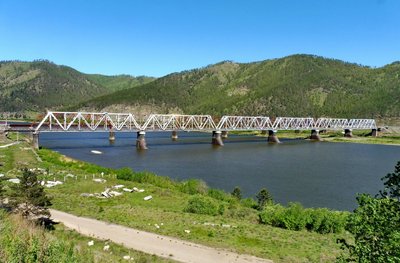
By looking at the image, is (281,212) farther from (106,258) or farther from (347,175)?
(347,175)

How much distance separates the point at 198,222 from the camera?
3209 centimetres

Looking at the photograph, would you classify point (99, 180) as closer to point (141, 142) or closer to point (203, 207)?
point (203, 207)

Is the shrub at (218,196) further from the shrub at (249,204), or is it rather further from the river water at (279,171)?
the river water at (279,171)

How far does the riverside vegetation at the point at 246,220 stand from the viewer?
13938 millimetres

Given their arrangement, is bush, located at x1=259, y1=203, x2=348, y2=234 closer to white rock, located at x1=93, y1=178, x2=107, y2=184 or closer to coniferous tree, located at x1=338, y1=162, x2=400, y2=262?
coniferous tree, located at x1=338, y1=162, x2=400, y2=262

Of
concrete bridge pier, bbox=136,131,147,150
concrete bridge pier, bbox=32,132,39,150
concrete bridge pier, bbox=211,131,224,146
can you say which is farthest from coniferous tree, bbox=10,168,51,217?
concrete bridge pier, bbox=211,131,224,146

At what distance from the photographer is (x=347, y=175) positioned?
7731cm

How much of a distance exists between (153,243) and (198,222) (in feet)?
23.5

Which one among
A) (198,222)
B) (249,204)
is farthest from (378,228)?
(249,204)

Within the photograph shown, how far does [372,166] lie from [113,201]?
6877cm

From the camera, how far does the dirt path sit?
76.5 feet

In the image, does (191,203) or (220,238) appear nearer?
(220,238)

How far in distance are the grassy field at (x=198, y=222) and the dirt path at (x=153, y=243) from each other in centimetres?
105

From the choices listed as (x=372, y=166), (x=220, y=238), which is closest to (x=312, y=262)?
(x=220, y=238)
